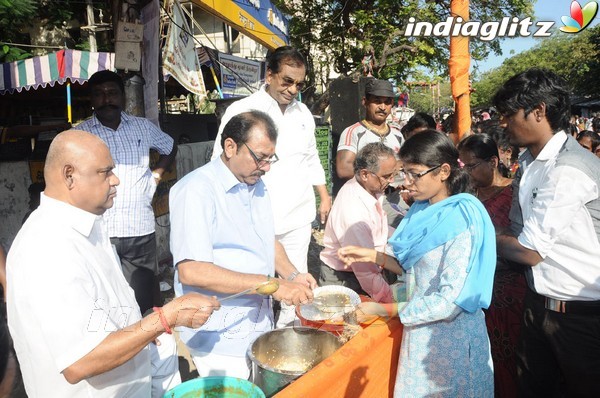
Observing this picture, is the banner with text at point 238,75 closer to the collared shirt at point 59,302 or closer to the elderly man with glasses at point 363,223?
the elderly man with glasses at point 363,223

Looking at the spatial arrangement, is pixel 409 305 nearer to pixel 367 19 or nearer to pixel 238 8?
pixel 238 8

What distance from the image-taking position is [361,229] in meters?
3.02

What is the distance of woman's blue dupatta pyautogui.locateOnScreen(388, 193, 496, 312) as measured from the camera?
1986 millimetres

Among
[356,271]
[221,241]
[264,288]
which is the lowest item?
[356,271]

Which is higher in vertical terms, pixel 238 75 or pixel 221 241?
pixel 238 75

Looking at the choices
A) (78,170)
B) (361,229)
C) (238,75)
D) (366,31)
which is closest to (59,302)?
(78,170)

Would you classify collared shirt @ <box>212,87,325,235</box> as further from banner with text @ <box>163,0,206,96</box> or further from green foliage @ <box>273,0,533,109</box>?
green foliage @ <box>273,0,533,109</box>

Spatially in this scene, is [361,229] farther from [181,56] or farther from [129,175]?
[181,56]

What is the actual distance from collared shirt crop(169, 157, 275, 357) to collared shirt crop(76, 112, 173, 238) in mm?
1615

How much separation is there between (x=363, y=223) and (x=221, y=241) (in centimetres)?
127

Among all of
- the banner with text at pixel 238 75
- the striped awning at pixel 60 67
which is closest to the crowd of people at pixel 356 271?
the striped awning at pixel 60 67

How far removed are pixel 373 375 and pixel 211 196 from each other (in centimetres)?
127

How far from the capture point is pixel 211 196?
2047 millimetres

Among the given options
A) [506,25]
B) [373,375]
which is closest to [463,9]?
[506,25]
